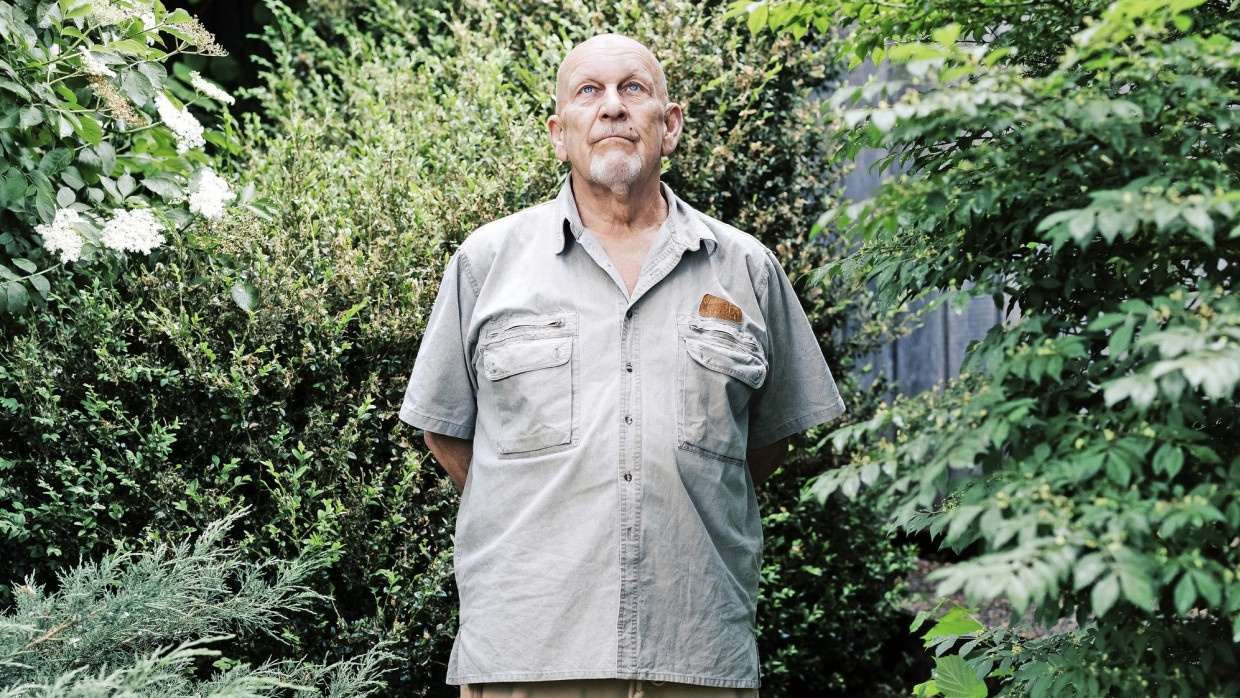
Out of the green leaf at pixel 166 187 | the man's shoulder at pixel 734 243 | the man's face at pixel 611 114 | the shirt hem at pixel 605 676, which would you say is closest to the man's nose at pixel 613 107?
the man's face at pixel 611 114

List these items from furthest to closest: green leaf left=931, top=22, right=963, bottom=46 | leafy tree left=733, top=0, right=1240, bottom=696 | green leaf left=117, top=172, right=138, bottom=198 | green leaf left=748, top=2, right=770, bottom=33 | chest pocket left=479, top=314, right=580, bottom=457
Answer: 1. green leaf left=117, top=172, right=138, bottom=198
2. chest pocket left=479, top=314, right=580, bottom=457
3. green leaf left=748, top=2, right=770, bottom=33
4. green leaf left=931, top=22, right=963, bottom=46
5. leafy tree left=733, top=0, right=1240, bottom=696

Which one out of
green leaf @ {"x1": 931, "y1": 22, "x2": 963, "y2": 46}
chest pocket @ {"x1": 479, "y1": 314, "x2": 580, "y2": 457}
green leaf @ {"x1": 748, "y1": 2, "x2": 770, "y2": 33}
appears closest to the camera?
green leaf @ {"x1": 931, "y1": 22, "x2": 963, "y2": 46}

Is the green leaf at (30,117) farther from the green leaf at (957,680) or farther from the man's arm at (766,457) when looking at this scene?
the green leaf at (957,680)

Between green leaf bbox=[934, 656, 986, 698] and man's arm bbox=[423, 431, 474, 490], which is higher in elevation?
man's arm bbox=[423, 431, 474, 490]

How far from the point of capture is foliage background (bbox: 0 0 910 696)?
3203mm

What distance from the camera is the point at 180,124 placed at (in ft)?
11.8

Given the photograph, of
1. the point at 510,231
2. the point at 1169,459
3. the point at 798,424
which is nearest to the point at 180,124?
the point at 510,231

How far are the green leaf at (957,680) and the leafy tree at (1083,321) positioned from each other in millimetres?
166

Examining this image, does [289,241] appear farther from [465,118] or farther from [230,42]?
[230,42]

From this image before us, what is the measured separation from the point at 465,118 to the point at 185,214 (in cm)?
101

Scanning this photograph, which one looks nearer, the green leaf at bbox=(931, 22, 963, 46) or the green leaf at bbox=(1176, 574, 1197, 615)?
the green leaf at bbox=(1176, 574, 1197, 615)

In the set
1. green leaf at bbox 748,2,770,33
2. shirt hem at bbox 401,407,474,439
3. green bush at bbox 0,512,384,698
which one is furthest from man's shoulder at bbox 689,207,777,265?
green bush at bbox 0,512,384,698

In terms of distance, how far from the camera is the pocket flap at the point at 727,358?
2561 mm

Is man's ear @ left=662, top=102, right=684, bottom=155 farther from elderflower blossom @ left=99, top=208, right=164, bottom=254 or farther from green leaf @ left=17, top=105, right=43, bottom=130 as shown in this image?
green leaf @ left=17, top=105, right=43, bottom=130
